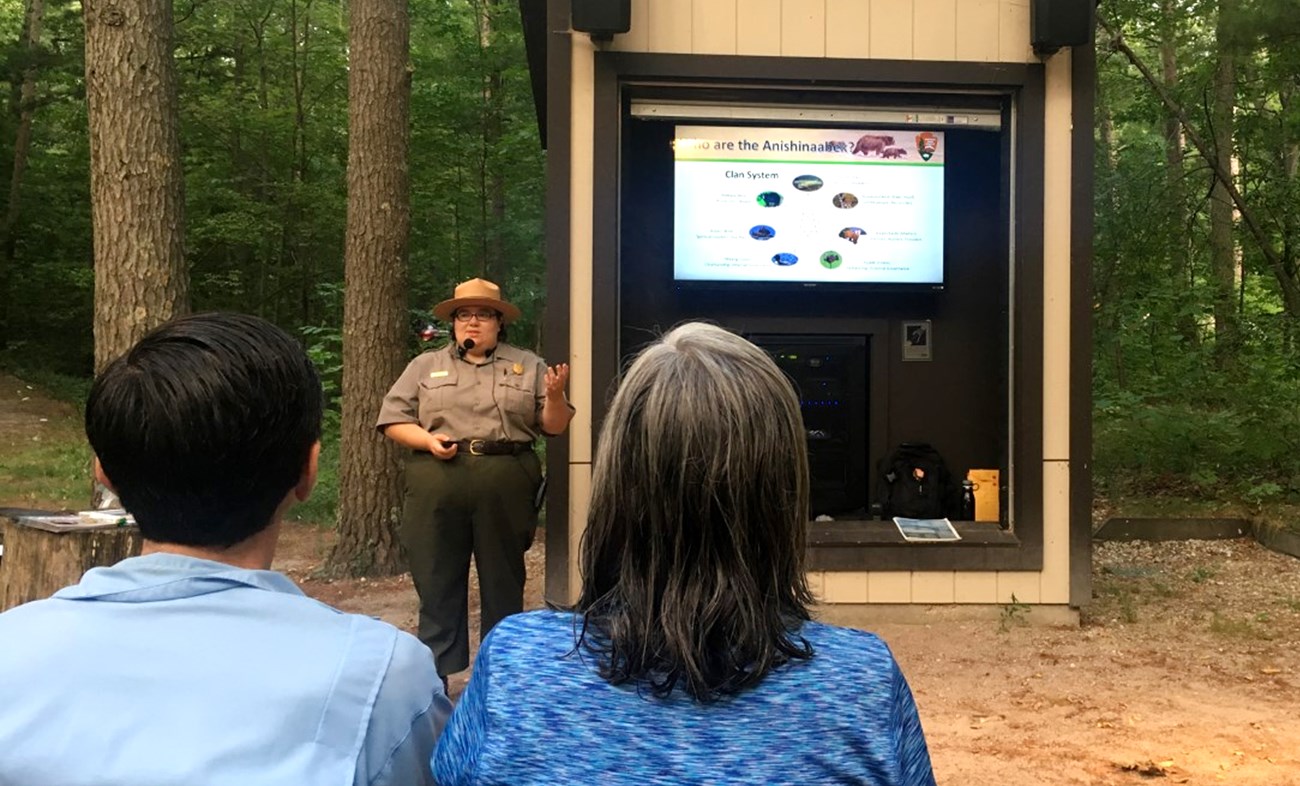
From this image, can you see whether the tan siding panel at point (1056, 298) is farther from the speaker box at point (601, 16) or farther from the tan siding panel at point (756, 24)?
the speaker box at point (601, 16)

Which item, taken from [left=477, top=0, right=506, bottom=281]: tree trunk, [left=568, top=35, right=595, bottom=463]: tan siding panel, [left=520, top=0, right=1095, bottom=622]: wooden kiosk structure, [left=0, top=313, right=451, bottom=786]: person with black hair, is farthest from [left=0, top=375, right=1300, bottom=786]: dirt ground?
[left=477, top=0, right=506, bottom=281]: tree trunk

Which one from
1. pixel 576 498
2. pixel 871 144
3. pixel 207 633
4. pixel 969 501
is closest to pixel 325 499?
pixel 576 498

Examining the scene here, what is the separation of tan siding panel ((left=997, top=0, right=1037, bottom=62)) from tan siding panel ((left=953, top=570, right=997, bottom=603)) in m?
2.56

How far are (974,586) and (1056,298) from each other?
4.88ft

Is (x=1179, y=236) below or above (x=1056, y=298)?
above

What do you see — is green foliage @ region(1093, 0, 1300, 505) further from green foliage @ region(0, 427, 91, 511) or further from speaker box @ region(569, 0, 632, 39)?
green foliage @ region(0, 427, 91, 511)

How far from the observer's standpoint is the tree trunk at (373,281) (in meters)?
6.30

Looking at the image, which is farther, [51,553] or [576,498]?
[576,498]

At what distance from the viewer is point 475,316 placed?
13.0ft

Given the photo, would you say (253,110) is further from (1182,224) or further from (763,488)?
(763,488)

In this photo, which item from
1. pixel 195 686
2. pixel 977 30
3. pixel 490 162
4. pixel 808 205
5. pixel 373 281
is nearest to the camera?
pixel 195 686

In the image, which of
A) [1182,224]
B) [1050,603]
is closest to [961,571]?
[1050,603]

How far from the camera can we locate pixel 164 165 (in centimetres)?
500

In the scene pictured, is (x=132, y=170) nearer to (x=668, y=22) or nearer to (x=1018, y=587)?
(x=668, y=22)
